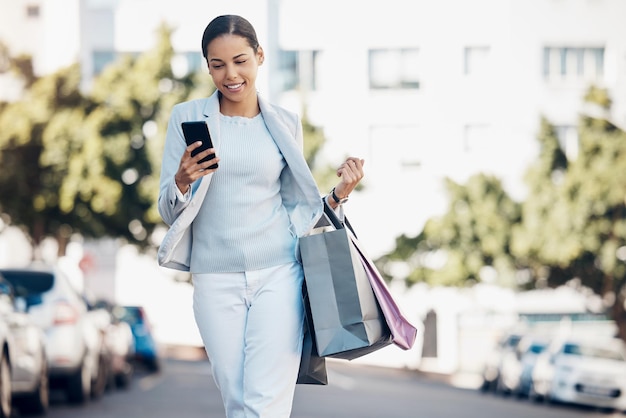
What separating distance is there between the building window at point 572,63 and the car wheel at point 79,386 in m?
39.6

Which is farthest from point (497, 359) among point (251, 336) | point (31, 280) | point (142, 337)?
point (251, 336)

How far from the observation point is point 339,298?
4.73m

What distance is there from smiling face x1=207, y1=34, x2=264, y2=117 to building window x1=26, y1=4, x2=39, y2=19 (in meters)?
54.1

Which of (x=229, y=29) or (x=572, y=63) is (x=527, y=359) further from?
(x=572, y=63)

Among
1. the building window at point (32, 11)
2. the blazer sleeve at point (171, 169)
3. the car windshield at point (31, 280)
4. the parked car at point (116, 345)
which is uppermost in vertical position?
the building window at point (32, 11)

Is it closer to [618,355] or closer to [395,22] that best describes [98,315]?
[618,355]

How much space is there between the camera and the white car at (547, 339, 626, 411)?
24391 mm

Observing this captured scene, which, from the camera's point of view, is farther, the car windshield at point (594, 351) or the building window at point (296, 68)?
the building window at point (296, 68)

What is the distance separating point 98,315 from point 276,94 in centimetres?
3700

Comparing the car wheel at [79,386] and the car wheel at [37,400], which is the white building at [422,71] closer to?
the car wheel at [79,386]

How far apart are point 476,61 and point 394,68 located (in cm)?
306

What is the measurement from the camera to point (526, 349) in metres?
29.8

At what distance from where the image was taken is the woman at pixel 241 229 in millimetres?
4641

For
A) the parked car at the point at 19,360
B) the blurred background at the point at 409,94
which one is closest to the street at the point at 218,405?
the parked car at the point at 19,360
